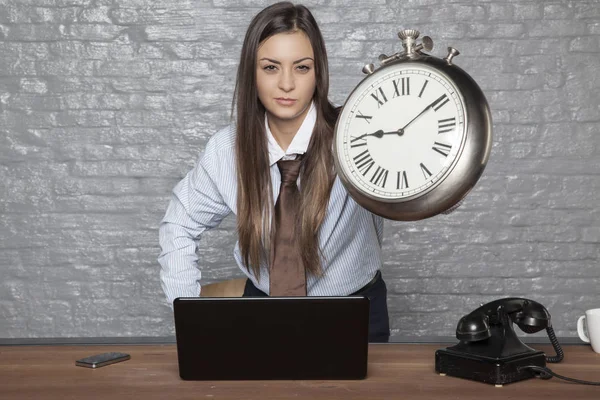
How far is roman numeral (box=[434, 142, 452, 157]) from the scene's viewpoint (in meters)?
1.38

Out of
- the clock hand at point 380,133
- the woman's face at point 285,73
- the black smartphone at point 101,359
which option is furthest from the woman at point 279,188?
the clock hand at point 380,133

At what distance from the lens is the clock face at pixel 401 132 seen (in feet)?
4.55

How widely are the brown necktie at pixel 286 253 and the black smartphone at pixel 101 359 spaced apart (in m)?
0.51

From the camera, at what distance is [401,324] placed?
3375 millimetres

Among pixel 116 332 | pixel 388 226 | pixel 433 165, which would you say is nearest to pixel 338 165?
pixel 433 165

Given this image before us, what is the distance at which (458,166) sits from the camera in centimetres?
137

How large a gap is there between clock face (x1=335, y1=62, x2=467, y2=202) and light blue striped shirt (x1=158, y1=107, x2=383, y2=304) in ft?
1.81

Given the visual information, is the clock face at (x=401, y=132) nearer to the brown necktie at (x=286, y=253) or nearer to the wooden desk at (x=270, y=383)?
the wooden desk at (x=270, y=383)

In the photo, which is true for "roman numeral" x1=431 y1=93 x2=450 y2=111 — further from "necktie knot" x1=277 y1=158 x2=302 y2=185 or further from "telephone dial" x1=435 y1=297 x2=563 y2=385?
"necktie knot" x1=277 y1=158 x2=302 y2=185

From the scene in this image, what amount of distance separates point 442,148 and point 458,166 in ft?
0.15

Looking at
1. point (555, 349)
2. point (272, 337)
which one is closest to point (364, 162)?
point (272, 337)

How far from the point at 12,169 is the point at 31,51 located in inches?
19.6

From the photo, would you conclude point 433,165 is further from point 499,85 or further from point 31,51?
point 31,51

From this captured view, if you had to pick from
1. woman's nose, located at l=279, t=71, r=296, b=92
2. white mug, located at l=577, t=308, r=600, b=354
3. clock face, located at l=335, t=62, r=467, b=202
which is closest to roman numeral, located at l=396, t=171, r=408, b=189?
clock face, located at l=335, t=62, r=467, b=202
